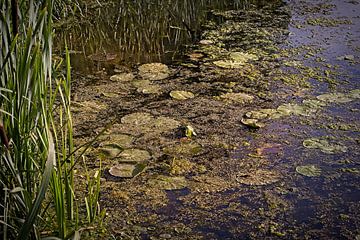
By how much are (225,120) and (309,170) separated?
0.61 meters

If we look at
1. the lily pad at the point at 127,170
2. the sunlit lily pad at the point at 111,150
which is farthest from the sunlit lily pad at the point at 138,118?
the lily pad at the point at 127,170

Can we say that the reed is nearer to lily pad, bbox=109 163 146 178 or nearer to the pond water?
the pond water

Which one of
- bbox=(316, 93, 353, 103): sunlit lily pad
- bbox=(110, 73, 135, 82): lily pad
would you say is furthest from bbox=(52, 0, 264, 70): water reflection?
bbox=(316, 93, 353, 103): sunlit lily pad

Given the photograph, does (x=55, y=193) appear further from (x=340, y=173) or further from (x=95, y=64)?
(x=95, y=64)

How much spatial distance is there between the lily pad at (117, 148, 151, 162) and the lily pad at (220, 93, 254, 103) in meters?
0.74

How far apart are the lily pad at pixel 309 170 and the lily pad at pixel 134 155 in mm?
657

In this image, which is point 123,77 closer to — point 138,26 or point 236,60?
point 236,60

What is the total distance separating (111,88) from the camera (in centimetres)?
293

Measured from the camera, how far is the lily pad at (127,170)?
2.04 meters

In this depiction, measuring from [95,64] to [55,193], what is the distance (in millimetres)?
2075

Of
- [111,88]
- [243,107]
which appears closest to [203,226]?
[243,107]

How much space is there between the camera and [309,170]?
2.05m

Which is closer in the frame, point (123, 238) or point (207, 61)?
point (123, 238)

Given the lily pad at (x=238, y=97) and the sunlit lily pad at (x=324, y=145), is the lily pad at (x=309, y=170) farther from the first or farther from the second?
the lily pad at (x=238, y=97)
